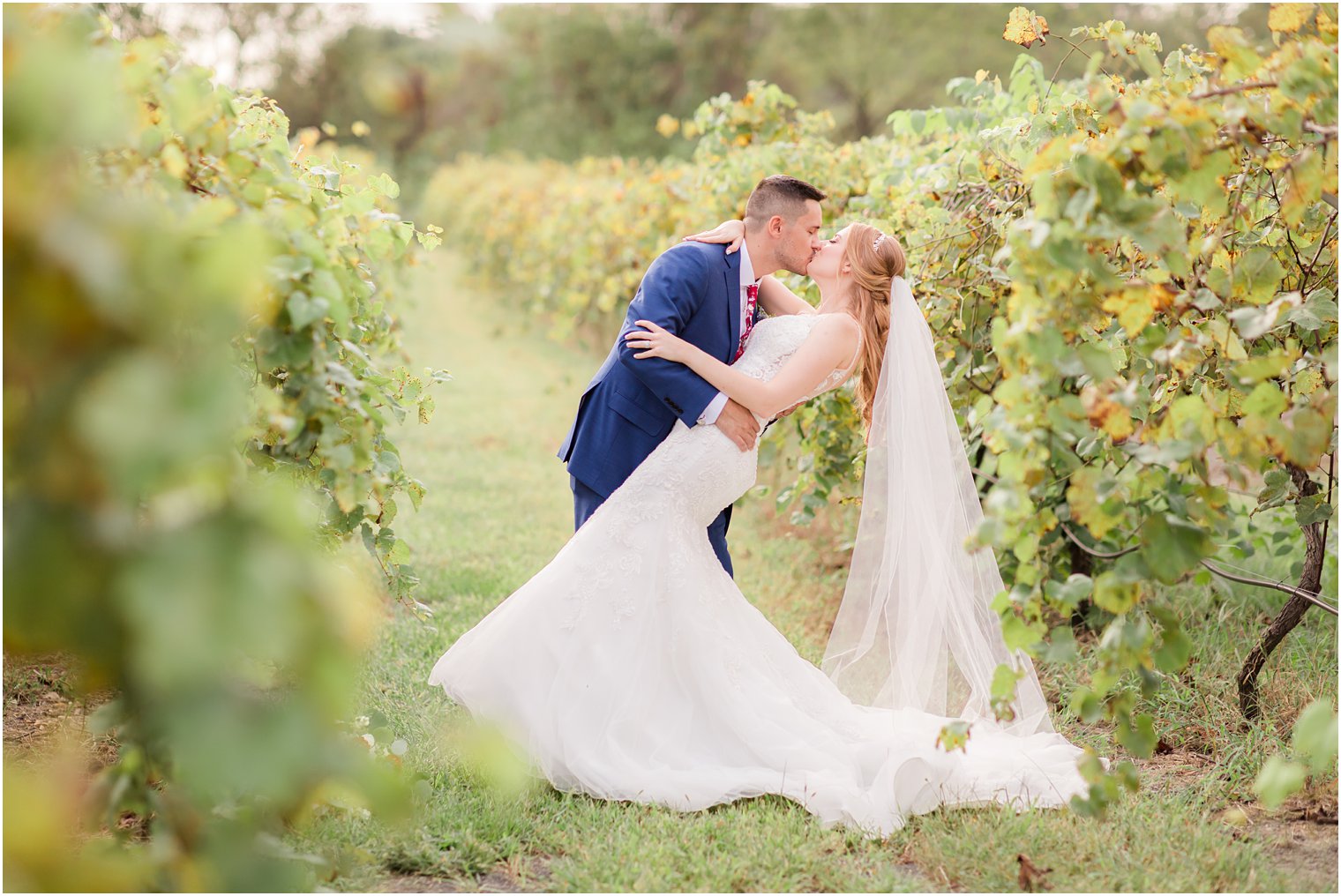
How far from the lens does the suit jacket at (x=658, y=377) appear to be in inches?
137

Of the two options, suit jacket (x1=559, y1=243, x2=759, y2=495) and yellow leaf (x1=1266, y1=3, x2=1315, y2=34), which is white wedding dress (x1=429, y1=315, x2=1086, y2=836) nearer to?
suit jacket (x1=559, y1=243, x2=759, y2=495)

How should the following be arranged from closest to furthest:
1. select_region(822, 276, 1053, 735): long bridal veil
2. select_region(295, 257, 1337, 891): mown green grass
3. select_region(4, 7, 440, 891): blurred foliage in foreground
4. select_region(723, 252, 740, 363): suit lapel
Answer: select_region(4, 7, 440, 891): blurred foliage in foreground < select_region(295, 257, 1337, 891): mown green grass < select_region(822, 276, 1053, 735): long bridal veil < select_region(723, 252, 740, 363): suit lapel

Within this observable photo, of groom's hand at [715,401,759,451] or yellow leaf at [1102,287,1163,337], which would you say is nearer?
yellow leaf at [1102,287,1163,337]

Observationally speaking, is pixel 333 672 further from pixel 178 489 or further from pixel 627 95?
pixel 627 95

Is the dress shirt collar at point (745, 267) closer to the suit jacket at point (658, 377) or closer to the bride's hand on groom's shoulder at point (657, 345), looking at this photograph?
the suit jacket at point (658, 377)

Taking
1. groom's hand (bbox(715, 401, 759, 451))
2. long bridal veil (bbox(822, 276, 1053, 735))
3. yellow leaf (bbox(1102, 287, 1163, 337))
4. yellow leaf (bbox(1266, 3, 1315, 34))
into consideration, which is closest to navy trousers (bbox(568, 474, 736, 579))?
groom's hand (bbox(715, 401, 759, 451))

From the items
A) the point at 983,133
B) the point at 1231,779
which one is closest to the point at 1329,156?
the point at 983,133

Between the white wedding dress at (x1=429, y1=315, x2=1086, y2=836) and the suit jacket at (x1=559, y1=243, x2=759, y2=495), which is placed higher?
the suit jacket at (x1=559, y1=243, x2=759, y2=495)

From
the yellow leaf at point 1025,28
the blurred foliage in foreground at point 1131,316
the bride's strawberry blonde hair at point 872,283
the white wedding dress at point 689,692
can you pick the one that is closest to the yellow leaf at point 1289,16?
the blurred foliage in foreground at point 1131,316

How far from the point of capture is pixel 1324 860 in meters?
2.72

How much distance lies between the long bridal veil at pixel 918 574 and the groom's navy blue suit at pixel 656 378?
0.60 metres

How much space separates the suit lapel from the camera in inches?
143

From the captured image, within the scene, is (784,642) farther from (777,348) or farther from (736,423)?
(777,348)

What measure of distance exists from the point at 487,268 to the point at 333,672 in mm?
17324
